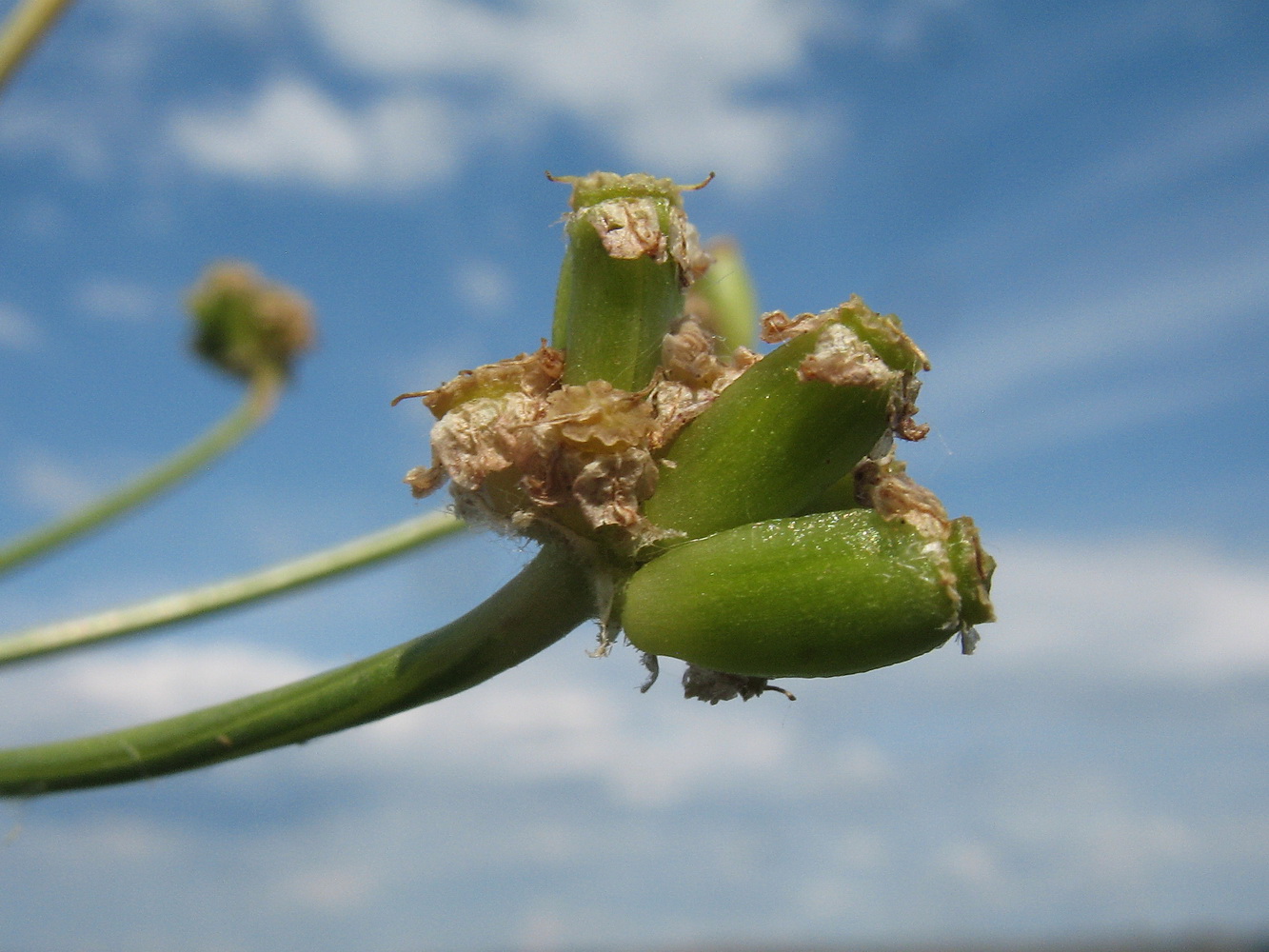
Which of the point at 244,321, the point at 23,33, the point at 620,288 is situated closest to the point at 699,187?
the point at 620,288

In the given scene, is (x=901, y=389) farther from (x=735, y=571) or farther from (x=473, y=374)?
(x=473, y=374)

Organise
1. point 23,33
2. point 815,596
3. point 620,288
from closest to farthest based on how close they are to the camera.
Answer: point 815,596
point 620,288
point 23,33

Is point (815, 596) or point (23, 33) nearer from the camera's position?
point (815, 596)

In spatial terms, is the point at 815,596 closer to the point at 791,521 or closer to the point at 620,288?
the point at 791,521

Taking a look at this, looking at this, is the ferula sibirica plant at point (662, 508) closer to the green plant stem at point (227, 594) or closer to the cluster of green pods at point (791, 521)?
the cluster of green pods at point (791, 521)

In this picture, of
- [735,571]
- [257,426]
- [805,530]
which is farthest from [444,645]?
[257,426]

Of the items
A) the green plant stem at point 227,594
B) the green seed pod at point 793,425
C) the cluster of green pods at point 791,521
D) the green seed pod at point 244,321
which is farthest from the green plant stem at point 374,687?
the green seed pod at point 244,321
